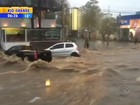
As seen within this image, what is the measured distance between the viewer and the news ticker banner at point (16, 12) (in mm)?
46625

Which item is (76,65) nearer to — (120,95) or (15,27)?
(120,95)

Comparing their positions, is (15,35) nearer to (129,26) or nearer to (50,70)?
(50,70)

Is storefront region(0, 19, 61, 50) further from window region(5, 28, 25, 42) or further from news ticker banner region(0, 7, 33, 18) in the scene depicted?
news ticker banner region(0, 7, 33, 18)

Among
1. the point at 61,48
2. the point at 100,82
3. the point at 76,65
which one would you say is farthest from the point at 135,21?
the point at 100,82

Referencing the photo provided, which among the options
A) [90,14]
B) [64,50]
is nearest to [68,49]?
[64,50]

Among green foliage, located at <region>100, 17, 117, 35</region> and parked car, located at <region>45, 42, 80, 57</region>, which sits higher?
green foliage, located at <region>100, 17, 117, 35</region>

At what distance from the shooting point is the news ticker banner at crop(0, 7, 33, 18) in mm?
46625

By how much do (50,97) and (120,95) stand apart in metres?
2.56

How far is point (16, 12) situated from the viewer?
47.0 m

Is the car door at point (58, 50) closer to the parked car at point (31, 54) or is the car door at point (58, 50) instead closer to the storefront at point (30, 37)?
the parked car at point (31, 54)

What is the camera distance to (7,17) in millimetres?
46969

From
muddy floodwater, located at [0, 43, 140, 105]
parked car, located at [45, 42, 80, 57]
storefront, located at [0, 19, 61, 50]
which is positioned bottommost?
muddy floodwater, located at [0, 43, 140, 105]

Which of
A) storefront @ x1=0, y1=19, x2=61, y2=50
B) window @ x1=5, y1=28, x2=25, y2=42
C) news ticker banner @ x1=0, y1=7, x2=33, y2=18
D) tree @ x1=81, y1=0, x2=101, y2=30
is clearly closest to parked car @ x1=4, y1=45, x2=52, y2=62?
storefront @ x1=0, y1=19, x2=61, y2=50

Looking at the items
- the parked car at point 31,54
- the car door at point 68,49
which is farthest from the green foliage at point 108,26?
the parked car at point 31,54
